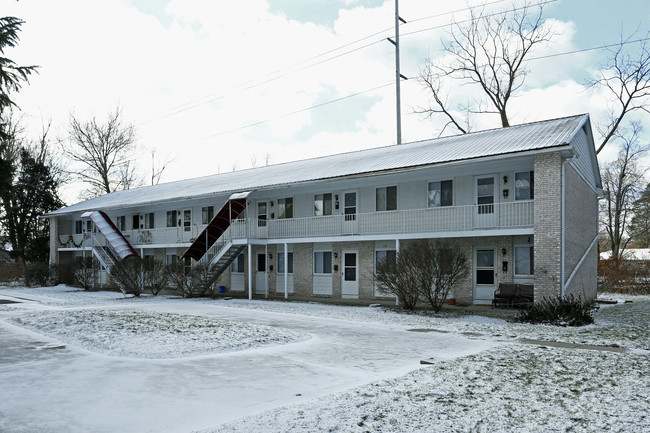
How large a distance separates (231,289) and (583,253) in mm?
Answer: 17383

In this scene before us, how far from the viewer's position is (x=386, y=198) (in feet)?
76.1

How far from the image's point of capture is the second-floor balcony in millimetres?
18672

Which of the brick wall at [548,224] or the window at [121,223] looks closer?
the brick wall at [548,224]

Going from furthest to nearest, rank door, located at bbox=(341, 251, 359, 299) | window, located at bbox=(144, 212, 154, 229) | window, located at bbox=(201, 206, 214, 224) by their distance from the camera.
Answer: window, located at bbox=(144, 212, 154, 229), window, located at bbox=(201, 206, 214, 224), door, located at bbox=(341, 251, 359, 299)

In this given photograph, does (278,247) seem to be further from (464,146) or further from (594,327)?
(594,327)

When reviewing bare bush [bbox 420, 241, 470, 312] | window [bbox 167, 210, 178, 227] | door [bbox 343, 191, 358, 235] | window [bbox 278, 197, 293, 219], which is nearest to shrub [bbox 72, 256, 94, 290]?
window [bbox 167, 210, 178, 227]

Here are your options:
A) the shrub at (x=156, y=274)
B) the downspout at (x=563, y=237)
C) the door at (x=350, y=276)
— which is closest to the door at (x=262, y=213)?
the door at (x=350, y=276)

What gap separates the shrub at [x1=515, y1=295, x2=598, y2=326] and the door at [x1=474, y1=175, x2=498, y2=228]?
13.7ft

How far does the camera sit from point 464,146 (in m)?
21.6

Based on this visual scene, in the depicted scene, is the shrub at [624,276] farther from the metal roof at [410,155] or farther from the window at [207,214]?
the window at [207,214]

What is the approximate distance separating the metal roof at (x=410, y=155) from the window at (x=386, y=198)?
1154 millimetres

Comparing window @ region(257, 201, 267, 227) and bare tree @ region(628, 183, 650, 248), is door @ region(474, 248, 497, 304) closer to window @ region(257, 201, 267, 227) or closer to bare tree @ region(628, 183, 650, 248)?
window @ region(257, 201, 267, 227)

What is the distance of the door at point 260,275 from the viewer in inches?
1089

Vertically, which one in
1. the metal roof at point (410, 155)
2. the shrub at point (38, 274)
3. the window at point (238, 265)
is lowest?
the shrub at point (38, 274)
